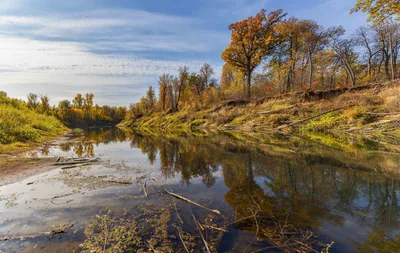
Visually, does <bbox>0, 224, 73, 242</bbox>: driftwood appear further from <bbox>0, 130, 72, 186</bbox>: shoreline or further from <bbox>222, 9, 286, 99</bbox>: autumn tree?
<bbox>222, 9, 286, 99</bbox>: autumn tree

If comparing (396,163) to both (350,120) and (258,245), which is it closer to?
(258,245)

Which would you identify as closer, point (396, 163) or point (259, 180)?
point (259, 180)

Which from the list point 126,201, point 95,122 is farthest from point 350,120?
point 95,122

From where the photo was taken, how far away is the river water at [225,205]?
3.36m

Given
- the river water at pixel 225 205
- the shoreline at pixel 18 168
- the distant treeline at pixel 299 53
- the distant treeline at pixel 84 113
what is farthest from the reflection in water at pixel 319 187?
the distant treeline at pixel 84 113

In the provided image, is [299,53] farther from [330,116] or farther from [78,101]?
[78,101]

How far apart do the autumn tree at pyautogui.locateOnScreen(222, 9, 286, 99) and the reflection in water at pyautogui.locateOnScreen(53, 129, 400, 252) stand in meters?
24.2

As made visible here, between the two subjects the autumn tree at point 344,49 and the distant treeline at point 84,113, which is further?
the distant treeline at point 84,113

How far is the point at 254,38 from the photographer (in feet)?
99.2

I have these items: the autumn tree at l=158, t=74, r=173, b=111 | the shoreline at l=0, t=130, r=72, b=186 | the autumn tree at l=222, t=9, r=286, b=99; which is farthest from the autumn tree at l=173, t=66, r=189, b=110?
the shoreline at l=0, t=130, r=72, b=186

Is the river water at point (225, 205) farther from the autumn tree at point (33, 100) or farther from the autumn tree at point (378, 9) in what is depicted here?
the autumn tree at point (33, 100)

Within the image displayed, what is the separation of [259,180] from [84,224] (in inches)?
202

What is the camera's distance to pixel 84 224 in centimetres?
400

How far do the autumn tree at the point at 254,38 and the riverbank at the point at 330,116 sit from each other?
24.7 ft
